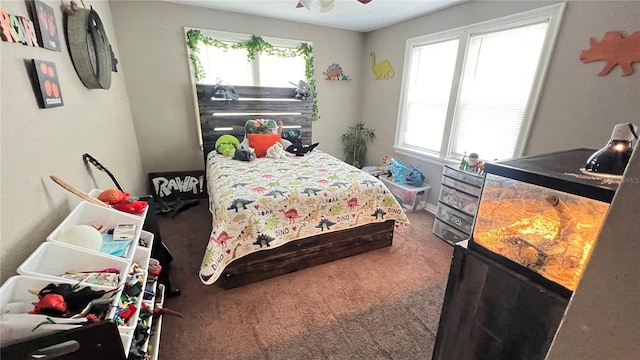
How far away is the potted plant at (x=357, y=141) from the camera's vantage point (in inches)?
173

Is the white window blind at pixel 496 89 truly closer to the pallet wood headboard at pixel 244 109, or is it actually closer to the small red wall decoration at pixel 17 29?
the pallet wood headboard at pixel 244 109

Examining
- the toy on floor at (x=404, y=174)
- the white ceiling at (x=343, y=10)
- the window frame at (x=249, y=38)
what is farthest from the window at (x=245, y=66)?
the toy on floor at (x=404, y=174)

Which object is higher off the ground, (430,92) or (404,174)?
(430,92)

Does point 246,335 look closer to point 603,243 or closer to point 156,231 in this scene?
point 156,231

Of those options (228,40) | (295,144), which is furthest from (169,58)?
(295,144)

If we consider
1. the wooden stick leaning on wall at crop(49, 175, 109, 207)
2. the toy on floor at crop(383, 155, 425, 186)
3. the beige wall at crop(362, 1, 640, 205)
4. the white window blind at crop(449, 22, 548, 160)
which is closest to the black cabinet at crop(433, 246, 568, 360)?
the wooden stick leaning on wall at crop(49, 175, 109, 207)

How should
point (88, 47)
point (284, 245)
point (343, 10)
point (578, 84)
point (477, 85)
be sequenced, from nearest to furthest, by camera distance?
point (88, 47), point (578, 84), point (284, 245), point (477, 85), point (343, 10)

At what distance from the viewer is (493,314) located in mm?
937

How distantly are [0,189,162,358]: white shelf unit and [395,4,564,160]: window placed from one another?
3.05m

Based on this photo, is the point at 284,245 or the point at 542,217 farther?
the point at 284,245

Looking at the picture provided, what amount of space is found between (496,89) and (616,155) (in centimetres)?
207

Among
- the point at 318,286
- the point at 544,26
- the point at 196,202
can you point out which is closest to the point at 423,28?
the point at 544,26

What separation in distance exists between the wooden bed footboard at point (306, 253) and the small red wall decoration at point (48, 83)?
1381 mm

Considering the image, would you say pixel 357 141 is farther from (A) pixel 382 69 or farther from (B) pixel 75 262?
(B) pixel 75 262
